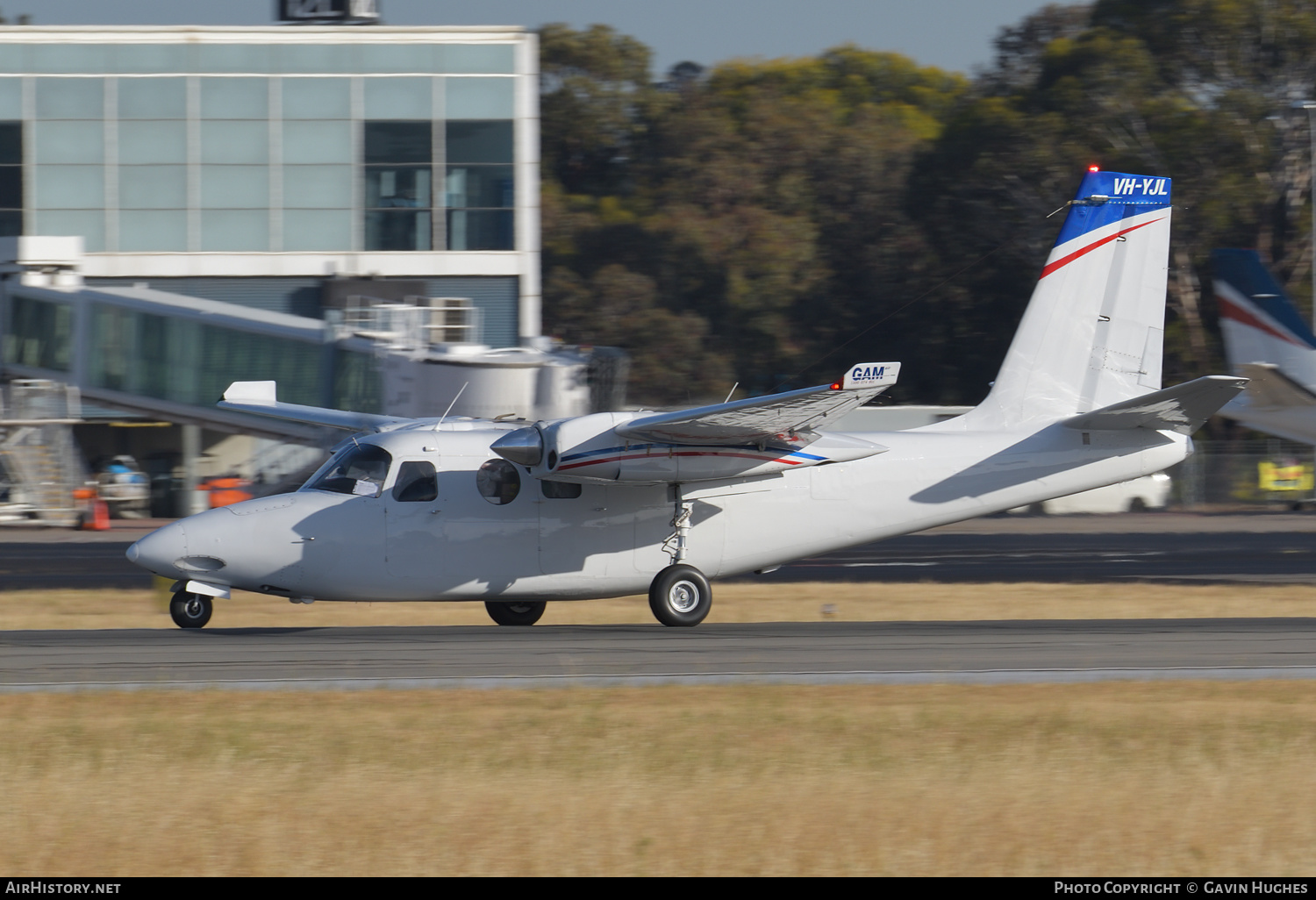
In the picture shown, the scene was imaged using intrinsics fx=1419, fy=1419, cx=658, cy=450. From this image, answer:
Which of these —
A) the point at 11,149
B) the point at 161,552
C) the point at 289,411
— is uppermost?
the point at 11,149

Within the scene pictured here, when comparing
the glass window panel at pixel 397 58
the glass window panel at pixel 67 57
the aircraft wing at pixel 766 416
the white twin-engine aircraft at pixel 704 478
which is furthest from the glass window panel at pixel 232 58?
the aircraft wing at pixel 766 416

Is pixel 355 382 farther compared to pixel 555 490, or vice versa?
A: pixel 355 382

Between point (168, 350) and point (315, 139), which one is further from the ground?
point (315, 139)

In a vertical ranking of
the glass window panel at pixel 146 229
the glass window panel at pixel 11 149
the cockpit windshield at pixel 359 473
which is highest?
the glass window panel at pixel 11 149

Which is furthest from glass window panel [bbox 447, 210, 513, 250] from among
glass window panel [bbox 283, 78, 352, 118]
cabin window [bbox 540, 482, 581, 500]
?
cabin window [bbox 540, 482, 581, 500]

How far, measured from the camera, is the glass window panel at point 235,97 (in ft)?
158

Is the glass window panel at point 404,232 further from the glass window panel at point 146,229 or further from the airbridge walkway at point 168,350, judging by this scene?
the airbridge walkway at point 168,350

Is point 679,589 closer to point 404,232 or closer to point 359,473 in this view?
point 359,473

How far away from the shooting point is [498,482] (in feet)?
51.9

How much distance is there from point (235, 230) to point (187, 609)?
118ft

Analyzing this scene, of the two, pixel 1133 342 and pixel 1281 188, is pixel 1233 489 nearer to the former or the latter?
pixel 1281 188

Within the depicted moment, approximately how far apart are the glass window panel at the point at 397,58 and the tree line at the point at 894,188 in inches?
589

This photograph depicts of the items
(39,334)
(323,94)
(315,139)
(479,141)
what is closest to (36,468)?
(39,334)

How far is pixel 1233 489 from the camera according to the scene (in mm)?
48812
